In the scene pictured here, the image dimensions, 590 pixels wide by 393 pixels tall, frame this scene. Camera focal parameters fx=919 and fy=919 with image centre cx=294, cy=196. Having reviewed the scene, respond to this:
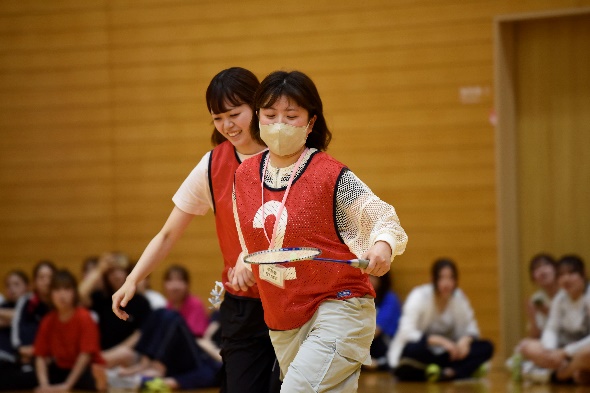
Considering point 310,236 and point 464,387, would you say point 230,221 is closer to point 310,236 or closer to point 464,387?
point 310,236

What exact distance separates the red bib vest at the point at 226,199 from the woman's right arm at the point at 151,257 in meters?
0.17

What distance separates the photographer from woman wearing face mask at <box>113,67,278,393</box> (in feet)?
13.9

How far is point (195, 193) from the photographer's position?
438cm

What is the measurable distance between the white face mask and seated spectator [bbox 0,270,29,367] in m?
6.88

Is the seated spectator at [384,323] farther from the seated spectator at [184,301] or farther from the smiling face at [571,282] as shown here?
the smiling face at [571,282]

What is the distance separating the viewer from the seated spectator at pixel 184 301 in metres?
9.80

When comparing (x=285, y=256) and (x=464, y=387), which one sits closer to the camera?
(x=285, y=256)

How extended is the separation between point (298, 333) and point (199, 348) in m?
5.67

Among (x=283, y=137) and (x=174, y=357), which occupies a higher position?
(x=283, y=137)

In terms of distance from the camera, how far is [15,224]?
11.9 metres

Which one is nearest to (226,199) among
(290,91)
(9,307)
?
(290,91)

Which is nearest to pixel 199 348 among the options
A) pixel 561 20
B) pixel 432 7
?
pixel 432 7

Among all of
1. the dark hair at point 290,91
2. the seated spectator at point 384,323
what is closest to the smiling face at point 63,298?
the seated spectator at point 384,323

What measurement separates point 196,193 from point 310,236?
98cm
